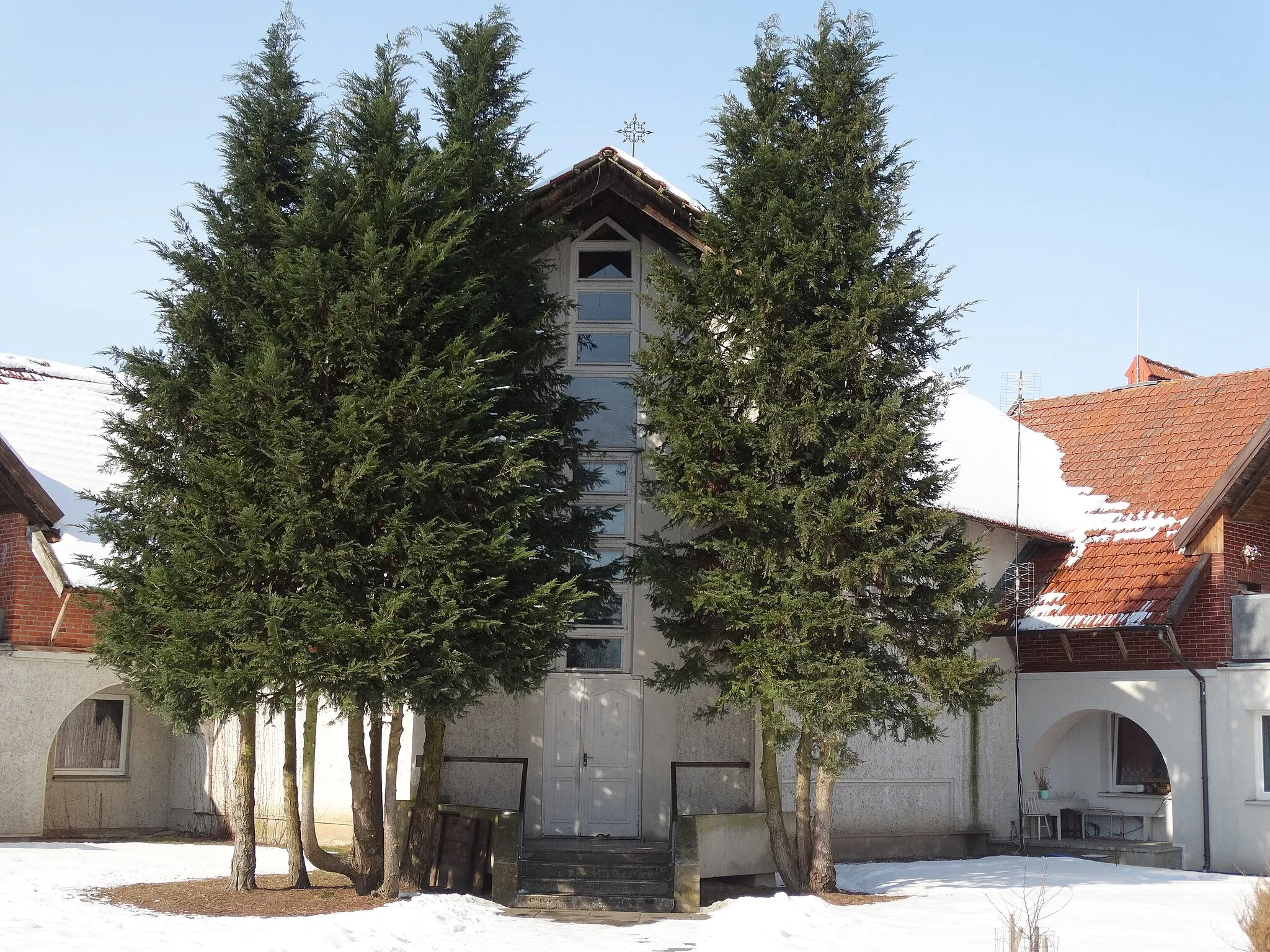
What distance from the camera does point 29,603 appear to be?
18.8m

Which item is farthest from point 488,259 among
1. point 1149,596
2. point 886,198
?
point 1149,596

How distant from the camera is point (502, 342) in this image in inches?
551

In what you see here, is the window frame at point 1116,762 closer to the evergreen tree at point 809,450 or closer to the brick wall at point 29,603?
the evergreen tree at point 809,450

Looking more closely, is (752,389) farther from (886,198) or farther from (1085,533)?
(1085,533)

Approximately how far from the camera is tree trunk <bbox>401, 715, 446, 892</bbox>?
14.4 meters

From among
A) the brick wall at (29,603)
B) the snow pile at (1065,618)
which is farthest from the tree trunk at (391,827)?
the snow pile at (1065,618)

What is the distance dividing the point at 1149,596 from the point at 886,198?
8747mm

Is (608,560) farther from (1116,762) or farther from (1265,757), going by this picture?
(1116,762)

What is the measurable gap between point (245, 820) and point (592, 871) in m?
3.78

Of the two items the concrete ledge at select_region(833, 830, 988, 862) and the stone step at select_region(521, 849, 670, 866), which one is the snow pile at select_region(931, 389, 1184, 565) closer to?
the concrete ledge at select_region(833, 830, 988, 862)

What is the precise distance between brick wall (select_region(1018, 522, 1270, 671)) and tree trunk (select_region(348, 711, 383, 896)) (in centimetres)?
1154

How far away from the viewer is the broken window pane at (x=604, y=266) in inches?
681

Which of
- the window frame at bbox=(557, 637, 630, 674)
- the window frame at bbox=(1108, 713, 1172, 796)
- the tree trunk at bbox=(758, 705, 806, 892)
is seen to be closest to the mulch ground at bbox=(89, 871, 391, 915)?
the window frame at bbox=(557, 637, 630, 674)

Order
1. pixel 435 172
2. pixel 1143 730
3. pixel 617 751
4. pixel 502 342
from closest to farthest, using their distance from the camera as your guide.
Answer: pixel 435 172
pixel 502 342
pixel 617 751
pixel 1143 730
